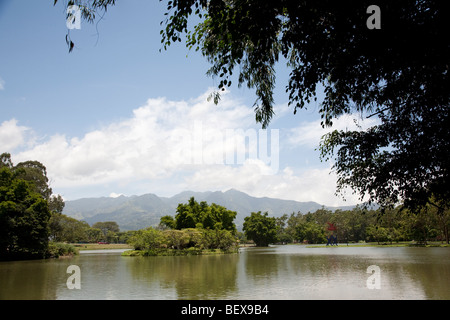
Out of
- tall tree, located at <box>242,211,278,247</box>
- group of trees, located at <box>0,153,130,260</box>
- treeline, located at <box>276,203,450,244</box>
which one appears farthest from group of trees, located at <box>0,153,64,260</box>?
tall tree, located at <box>242,211,278,247</box>

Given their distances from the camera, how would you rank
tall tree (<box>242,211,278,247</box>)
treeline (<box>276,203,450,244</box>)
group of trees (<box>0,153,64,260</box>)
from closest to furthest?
1. group of trees (<box>0,153,64,260</box>)
2. treeline (<box>276,203,450,244</box>)
3. tall tree (<box>242,211,278,247</box>)

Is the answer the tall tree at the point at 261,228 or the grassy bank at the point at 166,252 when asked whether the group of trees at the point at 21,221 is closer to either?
the grassy bank at the point at 166,252

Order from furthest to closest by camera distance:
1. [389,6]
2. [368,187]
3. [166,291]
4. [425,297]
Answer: [166,291] < [425,297] < [368,187] < [389,6]

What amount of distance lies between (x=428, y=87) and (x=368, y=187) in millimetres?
2233

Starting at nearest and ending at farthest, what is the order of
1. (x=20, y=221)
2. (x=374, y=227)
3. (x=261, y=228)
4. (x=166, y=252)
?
(x=20, y=221) < (x=166, y=252) < (x=374, y=227) < (x=261, y=228)

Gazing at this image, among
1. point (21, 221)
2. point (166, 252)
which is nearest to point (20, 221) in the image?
point (21, 221)

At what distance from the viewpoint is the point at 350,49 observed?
4855mm

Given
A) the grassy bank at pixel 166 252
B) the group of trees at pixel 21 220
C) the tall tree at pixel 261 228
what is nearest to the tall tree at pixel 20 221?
the group of trees at pixel 21 220

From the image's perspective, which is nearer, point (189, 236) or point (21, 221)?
point (21, 221)

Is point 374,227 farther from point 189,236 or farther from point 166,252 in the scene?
point 166,252

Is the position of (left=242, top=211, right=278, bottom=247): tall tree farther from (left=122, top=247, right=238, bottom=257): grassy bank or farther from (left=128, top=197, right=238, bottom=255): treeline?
(left=122, top=247, right=238, bottom=257): grassy bank
